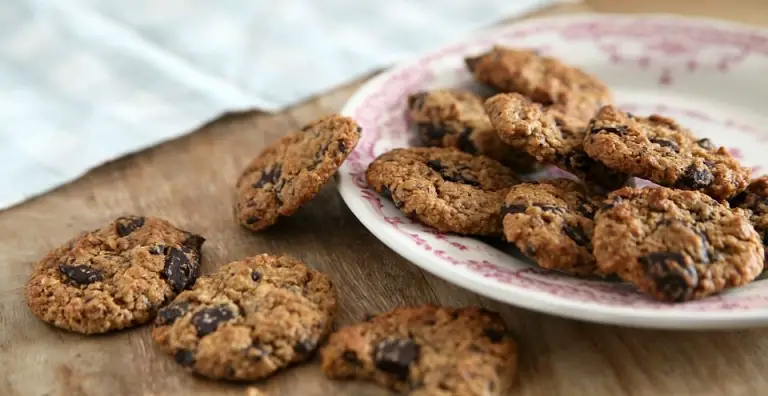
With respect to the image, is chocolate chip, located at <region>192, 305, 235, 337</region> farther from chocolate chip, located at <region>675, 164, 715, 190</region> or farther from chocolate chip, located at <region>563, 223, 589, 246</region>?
chocolate chip, located at <region>675, 164, 715, 190</region>

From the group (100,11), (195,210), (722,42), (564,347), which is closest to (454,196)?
(564,347)

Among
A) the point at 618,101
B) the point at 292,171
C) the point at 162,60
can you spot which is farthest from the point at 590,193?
the point at 162,60

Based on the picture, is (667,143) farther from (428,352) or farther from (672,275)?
(428,352)

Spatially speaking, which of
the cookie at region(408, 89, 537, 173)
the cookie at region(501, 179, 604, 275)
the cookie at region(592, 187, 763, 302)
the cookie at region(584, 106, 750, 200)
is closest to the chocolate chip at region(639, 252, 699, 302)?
the cookie at region(592, 187, 763, 302)

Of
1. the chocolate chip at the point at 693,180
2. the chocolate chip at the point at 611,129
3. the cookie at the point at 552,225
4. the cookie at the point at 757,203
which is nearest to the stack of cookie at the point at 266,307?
the cookie at the point at 552,225

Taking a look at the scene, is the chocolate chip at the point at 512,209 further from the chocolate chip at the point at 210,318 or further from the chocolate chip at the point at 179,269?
the chocolate chip at the point at 179,269

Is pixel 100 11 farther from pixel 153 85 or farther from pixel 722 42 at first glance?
pixel 722 42
